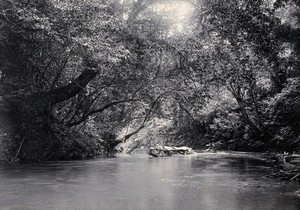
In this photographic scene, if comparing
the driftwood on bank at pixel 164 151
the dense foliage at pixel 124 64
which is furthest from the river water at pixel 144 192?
the driftwood on bank at pixel 164 151

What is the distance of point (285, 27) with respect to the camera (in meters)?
18.1

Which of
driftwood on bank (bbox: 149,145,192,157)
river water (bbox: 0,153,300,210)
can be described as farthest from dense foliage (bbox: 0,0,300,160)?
river water (bbox: 0,153,300,210)

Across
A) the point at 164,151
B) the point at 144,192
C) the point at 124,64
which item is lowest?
the point at 144,192

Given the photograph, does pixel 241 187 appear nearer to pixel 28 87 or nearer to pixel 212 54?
pixel 212 54

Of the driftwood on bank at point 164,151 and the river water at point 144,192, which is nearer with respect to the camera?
the river water at point 144,192

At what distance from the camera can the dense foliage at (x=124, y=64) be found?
1301cm

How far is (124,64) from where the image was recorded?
20453 millimetres

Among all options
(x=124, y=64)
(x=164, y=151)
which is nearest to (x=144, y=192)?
(x=124, y=64)

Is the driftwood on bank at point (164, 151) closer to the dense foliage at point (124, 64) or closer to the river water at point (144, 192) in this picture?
the dense foliage at point (124, 64)

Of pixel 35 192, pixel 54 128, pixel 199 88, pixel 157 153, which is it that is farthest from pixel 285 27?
pixel 35 192

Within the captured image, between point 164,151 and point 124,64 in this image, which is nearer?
point 124,64

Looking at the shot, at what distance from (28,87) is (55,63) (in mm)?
2616

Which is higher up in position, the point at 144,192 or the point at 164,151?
the point at 164,151

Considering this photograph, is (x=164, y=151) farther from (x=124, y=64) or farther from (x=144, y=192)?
(x=144, y=192)
